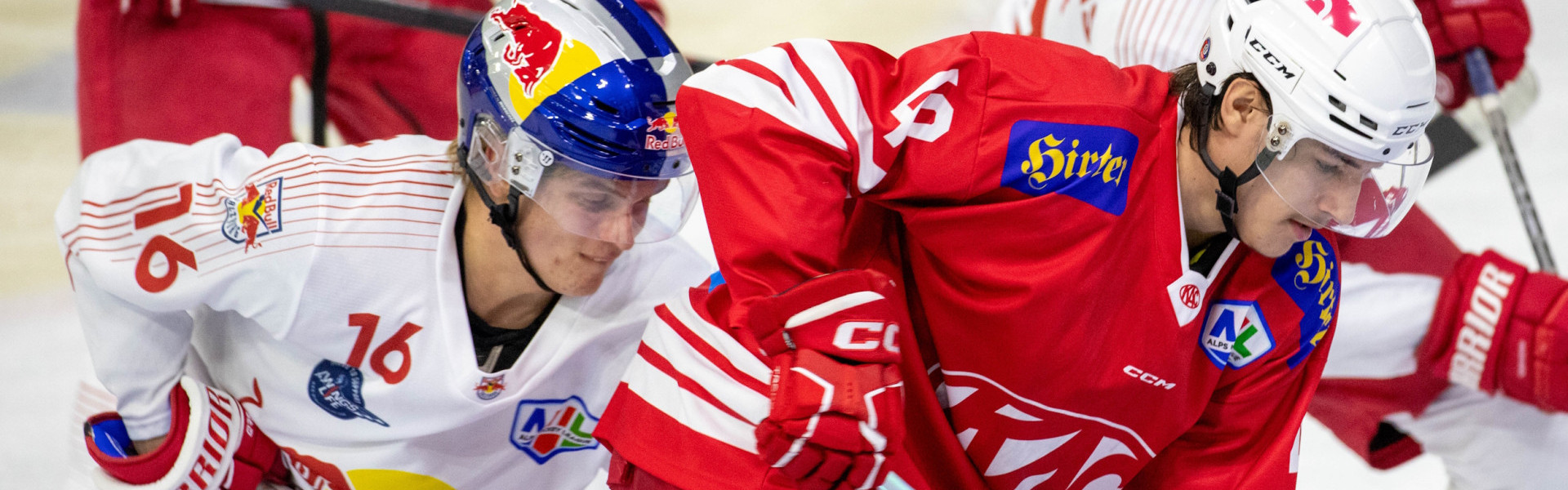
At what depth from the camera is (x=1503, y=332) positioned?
8.23 feet

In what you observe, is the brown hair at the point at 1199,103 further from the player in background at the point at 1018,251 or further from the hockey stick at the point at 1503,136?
the hockey stick at the point at 1503,136

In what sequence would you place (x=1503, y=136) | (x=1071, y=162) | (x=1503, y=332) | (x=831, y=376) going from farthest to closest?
(x=1503, y=136)
(x=1503, y=332)
(x=1071, y=162)
(x=831, y=376)

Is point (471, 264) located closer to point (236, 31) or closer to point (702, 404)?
point (702, 404)

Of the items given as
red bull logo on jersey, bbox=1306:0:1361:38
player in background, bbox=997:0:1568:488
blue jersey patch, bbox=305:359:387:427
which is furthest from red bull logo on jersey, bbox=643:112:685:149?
player in background, bbox=997:0:1568:488

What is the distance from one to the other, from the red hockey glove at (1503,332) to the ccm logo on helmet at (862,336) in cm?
162

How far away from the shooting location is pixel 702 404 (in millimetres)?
1610

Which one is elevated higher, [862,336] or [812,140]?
[812,140]

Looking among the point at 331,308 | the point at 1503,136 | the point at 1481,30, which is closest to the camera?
the point at 331,308

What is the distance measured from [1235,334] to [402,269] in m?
1.12

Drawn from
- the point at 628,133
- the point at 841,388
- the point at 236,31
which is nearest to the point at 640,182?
the point at 628,133

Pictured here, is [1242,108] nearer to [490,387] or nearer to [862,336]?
[862,336]

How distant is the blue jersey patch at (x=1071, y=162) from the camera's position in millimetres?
1477

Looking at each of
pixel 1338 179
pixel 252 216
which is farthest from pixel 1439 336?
pixel 252 216

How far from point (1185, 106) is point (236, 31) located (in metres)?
2.09
